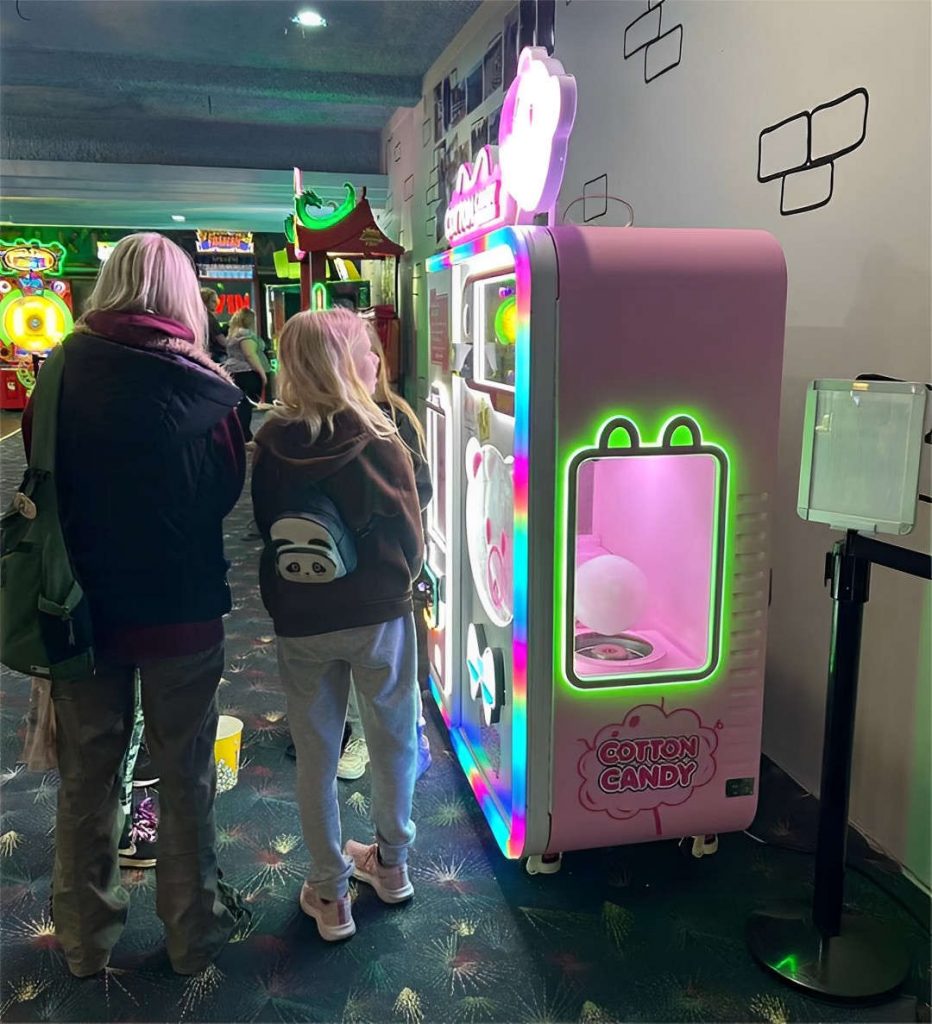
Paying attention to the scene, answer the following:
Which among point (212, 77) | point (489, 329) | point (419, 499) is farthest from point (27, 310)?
point (419, 499)

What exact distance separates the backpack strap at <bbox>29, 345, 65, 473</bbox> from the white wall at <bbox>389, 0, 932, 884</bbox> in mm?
1827

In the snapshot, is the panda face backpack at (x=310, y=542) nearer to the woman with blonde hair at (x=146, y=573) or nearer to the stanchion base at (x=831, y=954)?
the woman with blonde hair at (x=146, y=573)

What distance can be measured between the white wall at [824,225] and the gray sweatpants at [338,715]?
1.17 meters

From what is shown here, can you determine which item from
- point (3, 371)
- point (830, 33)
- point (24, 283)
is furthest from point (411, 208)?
point (3, 371)

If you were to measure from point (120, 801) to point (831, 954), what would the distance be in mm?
1516

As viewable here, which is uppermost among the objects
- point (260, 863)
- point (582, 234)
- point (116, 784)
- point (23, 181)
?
point (23, 181)

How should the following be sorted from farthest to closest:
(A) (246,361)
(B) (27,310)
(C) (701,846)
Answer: (B) (27,310) < (A) (246,361) < (C) (701,846)

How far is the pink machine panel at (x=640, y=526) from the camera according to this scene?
1828mm

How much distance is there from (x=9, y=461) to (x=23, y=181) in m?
2.56

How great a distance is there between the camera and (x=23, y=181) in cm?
802

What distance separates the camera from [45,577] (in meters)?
1.64

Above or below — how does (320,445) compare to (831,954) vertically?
above

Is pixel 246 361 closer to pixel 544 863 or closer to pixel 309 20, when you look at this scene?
pixel 309 20

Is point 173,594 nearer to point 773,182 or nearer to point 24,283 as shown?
point 773,182
